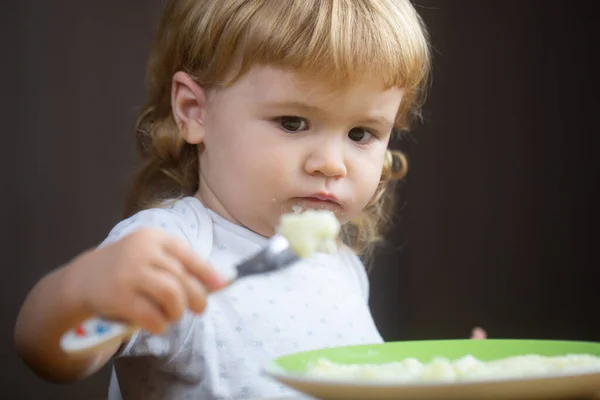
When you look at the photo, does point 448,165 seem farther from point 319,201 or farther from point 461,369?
point 461,369

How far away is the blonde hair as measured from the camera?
45.3 inches

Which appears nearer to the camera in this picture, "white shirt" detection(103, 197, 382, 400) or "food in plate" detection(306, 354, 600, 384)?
"food in plate" detection(306, 354, 600, 384)

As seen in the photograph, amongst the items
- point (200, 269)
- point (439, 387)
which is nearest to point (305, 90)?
point (200, 269)

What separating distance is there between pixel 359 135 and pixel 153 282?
1.83 ft

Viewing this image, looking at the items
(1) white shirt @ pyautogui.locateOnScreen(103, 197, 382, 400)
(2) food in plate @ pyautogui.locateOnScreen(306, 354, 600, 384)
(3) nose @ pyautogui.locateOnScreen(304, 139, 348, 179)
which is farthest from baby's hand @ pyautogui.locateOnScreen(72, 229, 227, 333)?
(3) nose @ pyautogui.locateOnScreen(304, 139, 348, 179)

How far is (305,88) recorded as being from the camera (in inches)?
45.4

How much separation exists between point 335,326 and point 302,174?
0.25m

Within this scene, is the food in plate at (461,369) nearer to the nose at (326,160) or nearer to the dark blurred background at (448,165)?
the nose at (326,160)

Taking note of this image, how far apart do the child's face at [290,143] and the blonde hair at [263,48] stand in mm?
24

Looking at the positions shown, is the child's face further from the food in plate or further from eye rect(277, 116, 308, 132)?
the food in plate

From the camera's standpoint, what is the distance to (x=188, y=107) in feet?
4.23

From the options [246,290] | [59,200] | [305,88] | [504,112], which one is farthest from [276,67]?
[504,112]

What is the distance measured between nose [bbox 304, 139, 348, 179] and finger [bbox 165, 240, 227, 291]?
412 mm

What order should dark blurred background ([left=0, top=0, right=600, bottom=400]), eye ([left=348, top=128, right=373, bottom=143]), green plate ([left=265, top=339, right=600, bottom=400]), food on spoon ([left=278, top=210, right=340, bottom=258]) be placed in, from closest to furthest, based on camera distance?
1. green plate ([left=265, top=339, right=600, bottom=400])
2. food on spoon ([left=278, top=210, right=340, bottom=258])
3. eye ([left=348, top=128, right=373, bottom=143])
4. dark blurred background ([left=0, top=0, right=600, bottom=400])
